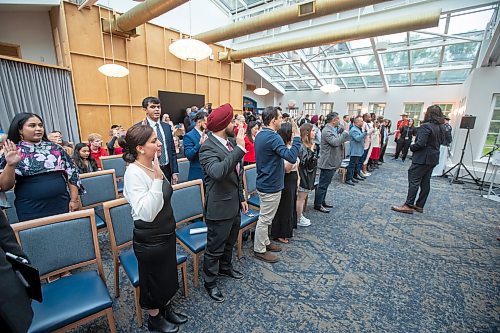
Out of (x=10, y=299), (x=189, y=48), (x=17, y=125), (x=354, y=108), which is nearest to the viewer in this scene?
(x=10, y=299)

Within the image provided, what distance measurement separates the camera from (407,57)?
24.7 ft

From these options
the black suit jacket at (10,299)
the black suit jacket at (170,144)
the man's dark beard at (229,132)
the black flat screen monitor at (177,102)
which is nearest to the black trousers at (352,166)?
the black suit jacket at (170,144)

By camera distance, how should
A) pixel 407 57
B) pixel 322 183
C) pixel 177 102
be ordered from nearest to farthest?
pixel 322 183, pixel 177 102, pixel 407 57

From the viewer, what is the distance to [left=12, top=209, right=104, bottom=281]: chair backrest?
4.23 feet

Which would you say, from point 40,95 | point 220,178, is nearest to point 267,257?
point 220,178

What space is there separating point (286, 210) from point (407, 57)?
805 cm

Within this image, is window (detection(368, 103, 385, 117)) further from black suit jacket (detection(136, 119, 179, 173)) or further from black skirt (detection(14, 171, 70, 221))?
black skirt (detection(14, 171, 70, 221))

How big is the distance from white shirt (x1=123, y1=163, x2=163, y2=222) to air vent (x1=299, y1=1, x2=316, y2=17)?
4156 mm

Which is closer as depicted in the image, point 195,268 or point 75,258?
point 75,258

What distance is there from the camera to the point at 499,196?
4.32 m

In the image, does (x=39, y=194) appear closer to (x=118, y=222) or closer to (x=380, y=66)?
(x=118, y=222)

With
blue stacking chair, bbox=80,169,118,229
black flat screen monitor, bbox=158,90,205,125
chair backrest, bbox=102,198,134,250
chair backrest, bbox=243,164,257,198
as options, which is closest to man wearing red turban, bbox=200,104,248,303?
chair backrest, bbox=102,198,134,250

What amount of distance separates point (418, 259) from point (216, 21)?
8.49 m

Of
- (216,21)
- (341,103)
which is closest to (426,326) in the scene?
(216,21)
